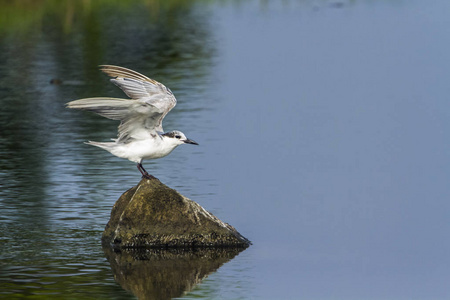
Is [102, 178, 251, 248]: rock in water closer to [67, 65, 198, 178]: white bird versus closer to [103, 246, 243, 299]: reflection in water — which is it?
Answer: [103, 246, 243, 299]: reflection in water

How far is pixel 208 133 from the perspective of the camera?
58.4 ft

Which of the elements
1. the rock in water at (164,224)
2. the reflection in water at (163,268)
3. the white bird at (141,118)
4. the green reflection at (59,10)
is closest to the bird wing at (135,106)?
the white bird at (141,118)

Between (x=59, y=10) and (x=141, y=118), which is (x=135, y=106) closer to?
(x=141, y=118)

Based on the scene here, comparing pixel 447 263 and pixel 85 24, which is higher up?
pixel 85 24

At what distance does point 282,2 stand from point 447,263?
107 feet

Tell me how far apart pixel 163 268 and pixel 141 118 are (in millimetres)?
1718

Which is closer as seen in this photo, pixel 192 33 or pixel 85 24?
pixel 192 33

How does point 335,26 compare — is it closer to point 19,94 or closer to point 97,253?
point 19,94

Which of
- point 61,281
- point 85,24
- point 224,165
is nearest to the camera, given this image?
point 61,281

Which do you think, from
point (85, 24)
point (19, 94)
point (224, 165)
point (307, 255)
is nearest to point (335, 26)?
point (85, 24)

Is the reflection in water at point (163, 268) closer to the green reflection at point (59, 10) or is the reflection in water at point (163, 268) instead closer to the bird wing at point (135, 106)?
the bird wing at point (135, 106)

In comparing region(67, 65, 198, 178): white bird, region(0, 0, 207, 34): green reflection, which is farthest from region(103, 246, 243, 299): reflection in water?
region(0, 0, 207, 34): green reflection

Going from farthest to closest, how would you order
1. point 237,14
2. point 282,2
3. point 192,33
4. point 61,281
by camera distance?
point 282,2
point 237,14
point 192,33
point 61,281

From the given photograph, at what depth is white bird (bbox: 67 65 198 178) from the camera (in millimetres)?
11094
